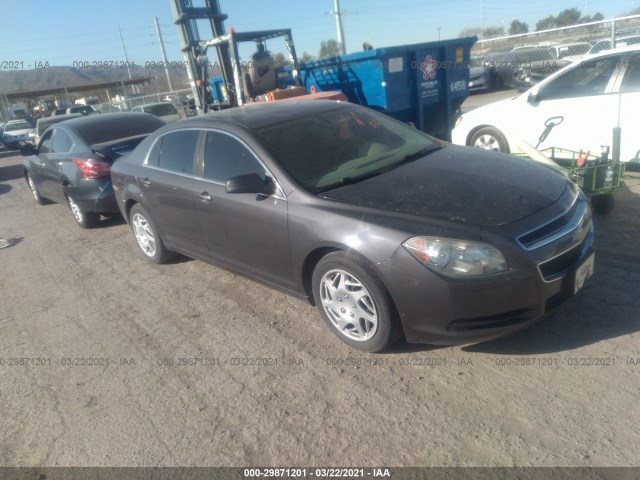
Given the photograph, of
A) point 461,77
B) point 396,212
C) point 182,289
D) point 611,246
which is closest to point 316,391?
point 396,212

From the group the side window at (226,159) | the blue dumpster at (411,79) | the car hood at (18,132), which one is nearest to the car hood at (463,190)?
the side window at (226,159)

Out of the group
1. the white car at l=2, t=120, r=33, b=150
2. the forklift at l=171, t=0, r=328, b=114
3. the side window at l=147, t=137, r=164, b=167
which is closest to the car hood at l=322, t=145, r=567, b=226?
the side window at l=147, t=137, r=164, b=167

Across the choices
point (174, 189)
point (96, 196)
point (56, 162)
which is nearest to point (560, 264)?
point (174, 189)

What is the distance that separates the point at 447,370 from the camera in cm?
302

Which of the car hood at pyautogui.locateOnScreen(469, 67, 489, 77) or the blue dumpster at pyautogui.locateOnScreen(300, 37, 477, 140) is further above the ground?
the blue dumpster at pyautogui.locateOnScreen(300, 37, 477, 140)

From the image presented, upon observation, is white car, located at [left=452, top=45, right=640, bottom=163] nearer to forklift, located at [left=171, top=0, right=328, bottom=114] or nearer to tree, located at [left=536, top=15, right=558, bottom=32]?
forklift, located at [left=171, top=0, right=328, bottom=114]

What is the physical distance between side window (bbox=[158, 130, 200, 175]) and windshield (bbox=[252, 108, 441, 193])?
32.6 inches

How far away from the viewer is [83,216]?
23.2ft

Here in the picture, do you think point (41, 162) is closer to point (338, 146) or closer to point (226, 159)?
point (226, 159)

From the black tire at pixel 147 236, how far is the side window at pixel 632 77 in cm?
554

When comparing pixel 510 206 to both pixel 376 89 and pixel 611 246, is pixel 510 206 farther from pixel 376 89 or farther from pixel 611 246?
pixel 376 89

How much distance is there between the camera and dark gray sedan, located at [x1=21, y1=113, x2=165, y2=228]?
22.1ft

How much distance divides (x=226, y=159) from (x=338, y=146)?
35.6 inches

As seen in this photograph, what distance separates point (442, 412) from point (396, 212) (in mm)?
1164
